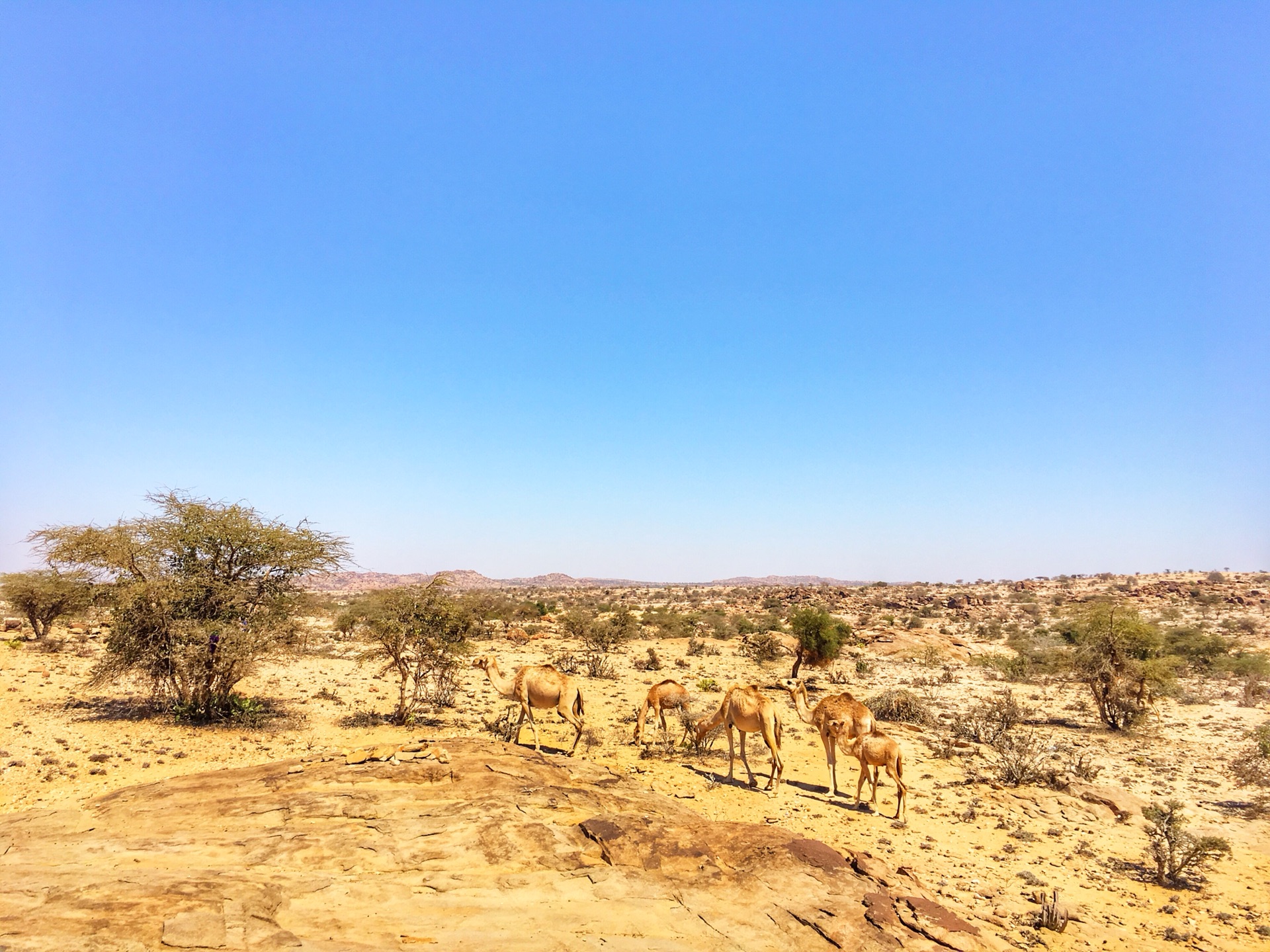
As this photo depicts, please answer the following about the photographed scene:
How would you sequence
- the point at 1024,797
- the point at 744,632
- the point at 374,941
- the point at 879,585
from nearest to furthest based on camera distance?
the point at 374,941 → the point at 1024,797 → the point at 744,632 → the point at 879,585

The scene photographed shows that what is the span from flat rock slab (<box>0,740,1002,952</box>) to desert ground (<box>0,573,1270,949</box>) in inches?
32.5

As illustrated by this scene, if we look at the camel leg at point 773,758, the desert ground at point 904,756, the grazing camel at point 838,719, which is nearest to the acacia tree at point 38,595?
the desert ground at point 904,756

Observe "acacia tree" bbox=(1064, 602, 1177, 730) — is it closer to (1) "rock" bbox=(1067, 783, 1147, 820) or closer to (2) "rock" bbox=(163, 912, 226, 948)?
(1) "rock" bbox=(1067, 783, 1147, 820)

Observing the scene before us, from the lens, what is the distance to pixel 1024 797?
13.1 meters

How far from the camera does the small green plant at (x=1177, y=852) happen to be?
9.63m

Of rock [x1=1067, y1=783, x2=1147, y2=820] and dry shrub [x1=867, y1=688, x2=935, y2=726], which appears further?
dry shrub [x1=867, y1=688, x2=935, y2=726]

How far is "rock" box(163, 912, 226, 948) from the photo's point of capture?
565cm

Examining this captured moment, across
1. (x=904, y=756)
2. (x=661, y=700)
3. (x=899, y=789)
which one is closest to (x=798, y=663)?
(x=904, y=756)

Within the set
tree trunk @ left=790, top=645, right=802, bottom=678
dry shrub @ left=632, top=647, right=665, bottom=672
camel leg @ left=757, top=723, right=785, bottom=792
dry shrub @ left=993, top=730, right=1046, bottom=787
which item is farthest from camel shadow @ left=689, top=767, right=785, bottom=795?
dry shrub @ left=632, top=647, right=665, bottom=672

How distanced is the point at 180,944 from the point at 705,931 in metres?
4.98

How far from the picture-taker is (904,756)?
52.5 ft

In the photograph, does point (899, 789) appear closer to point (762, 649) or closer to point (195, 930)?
point (195, 930)

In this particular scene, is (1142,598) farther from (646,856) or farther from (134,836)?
(134,836)

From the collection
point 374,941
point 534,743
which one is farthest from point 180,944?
point 534,743
